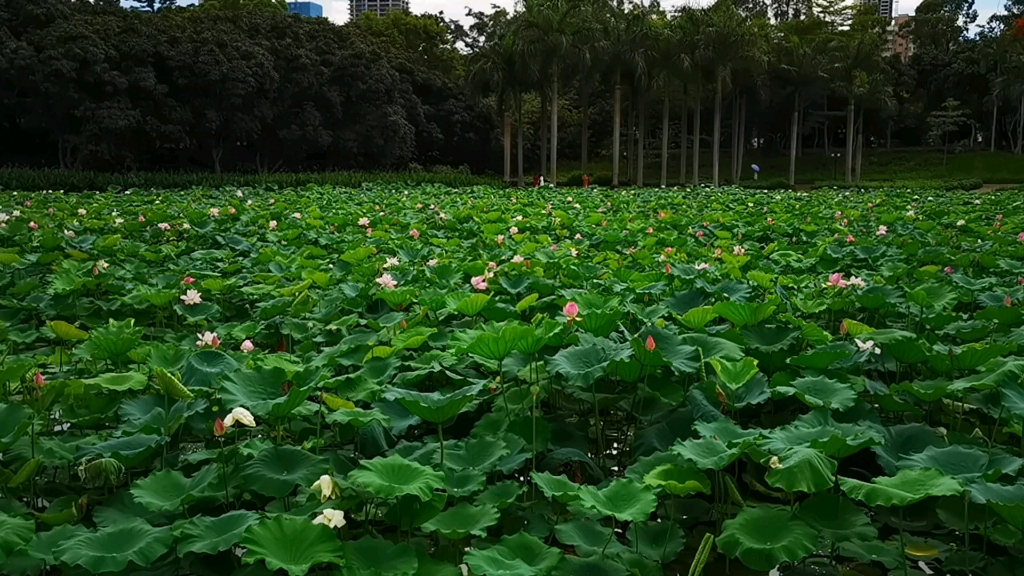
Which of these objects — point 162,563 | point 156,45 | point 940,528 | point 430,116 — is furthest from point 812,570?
point 430,116

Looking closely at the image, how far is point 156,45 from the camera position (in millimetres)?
21406

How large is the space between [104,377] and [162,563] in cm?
79

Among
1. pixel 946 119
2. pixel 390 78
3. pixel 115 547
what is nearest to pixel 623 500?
pixel 115 547

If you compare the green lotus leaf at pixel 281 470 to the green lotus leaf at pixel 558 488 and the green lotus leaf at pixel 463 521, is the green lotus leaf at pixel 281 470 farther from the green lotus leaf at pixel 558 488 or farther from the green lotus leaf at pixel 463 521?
the green lotus leaf at pixel 558 488

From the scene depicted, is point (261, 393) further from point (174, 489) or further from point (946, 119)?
point (946, 119)

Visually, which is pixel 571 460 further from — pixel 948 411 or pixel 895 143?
pixel 895 143

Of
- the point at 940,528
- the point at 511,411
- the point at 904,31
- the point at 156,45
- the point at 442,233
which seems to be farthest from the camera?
the point at 904,31

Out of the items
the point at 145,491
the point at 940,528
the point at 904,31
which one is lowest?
the point at 940,528

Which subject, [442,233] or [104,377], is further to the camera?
[442,233]

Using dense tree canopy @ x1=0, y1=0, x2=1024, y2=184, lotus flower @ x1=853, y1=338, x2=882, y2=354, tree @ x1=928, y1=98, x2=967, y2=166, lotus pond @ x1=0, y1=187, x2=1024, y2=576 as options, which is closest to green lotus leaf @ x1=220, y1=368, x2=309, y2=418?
lotus pond @ x1=0, y1=187, x2=1024, y2=576

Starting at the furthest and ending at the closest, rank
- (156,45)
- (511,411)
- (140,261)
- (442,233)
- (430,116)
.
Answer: (430,116)
(156,45)
(442,233)
(140,261)
(511,411)

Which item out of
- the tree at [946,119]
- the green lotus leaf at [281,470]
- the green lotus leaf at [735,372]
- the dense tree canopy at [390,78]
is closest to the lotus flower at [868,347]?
the green lotus leaf at [735,372]

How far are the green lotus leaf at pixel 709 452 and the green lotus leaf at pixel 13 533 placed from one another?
1.06m

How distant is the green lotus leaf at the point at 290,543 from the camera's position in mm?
1167
